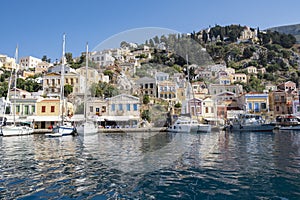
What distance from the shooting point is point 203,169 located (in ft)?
25.8

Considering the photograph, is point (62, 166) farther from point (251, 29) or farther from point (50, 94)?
point (251, 29)

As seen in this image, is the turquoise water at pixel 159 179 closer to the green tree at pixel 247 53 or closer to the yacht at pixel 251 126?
the yacht at pixel 251 126

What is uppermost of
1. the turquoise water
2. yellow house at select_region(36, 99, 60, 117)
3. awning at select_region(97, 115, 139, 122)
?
yellow house at select_region(36, 99, 60, 117)

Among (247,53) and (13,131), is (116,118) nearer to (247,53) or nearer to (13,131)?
(13,131)

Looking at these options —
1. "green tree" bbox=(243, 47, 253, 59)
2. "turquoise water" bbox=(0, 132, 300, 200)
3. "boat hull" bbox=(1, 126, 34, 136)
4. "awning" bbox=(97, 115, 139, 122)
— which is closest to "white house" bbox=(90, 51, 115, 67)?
"turquoise water" bbox=(0, 132, 300, 200)

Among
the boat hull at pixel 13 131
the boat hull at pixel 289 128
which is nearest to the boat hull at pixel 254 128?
the boat hull at pixel 289 128

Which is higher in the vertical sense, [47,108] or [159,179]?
[47,108]

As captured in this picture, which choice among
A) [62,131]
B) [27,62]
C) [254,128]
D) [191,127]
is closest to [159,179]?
[62,131]

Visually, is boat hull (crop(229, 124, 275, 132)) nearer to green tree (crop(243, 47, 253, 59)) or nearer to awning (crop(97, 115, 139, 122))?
awning (crop(97, 115, 139, 122))

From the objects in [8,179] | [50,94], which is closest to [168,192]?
[8,179]

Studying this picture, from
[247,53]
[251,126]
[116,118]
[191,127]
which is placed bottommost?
[251,126]

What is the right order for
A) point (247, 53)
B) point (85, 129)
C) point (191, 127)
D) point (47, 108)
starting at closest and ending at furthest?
1. point (85, 129)
2. point (191, 127)
3. point (47, 108)
4. point (247, 53)

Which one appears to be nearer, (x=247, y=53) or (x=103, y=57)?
(x=103, y=57)

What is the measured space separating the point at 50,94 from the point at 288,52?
8368 cm
